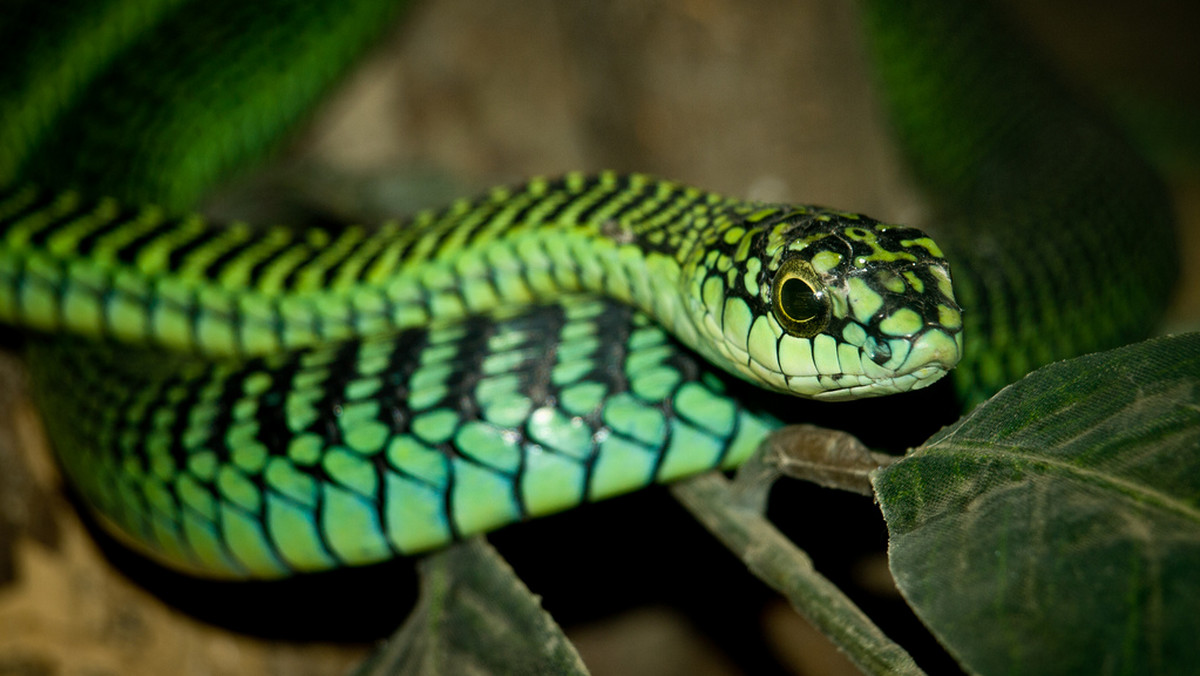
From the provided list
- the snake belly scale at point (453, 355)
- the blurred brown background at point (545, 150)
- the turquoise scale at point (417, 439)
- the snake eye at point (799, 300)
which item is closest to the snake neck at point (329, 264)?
the snake belly scale at point (453, 355)

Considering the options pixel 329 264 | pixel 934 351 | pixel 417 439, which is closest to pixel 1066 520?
pixel 934 351

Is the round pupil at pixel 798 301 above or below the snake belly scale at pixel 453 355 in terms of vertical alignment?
above

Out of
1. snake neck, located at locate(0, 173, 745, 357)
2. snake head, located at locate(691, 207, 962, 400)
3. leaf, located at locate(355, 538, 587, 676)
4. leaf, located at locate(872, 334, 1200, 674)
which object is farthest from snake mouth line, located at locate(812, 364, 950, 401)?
leaf, located at locate(355, 538, 587, 676)

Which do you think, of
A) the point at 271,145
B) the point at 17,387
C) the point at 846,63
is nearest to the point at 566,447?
the point at 17,387

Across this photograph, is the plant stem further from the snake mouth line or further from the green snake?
the snake mouth line

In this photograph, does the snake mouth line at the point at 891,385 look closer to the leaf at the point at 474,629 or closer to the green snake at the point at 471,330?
the green snake at the point at 471,330

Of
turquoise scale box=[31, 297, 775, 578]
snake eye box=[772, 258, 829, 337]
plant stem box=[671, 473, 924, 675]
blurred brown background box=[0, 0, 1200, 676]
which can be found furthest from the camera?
blurred brown background box=[0, 0, 1200, 676]
